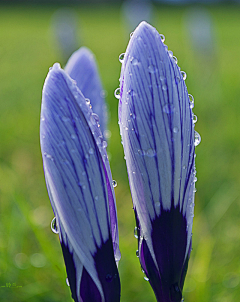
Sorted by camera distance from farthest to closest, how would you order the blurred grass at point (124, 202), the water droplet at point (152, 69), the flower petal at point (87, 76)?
the blurred grass at point (124, 202) < the flower petal at point (87, 76) < the water droplet at point (152, 69)

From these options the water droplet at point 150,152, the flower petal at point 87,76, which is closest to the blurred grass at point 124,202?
the flower petal at point 87,76

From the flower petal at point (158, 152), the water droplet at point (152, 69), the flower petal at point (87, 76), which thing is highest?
the flower petal at point (87, 76)

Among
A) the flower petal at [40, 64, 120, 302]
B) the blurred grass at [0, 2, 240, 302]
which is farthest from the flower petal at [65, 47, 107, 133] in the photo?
the blurred grass at [0, 2, 240, 302]

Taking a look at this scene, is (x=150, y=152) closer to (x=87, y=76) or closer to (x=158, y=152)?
(x=158, y=152)

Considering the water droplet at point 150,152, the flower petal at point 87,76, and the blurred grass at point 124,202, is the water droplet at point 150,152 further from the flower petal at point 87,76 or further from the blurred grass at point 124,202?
the blurred grass at point 124,202

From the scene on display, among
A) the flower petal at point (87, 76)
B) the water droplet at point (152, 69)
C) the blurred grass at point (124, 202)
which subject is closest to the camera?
the water droplet at point (152, 69)

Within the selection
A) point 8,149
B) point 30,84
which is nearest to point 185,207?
point 8,149

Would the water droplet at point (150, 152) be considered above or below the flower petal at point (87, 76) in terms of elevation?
below
